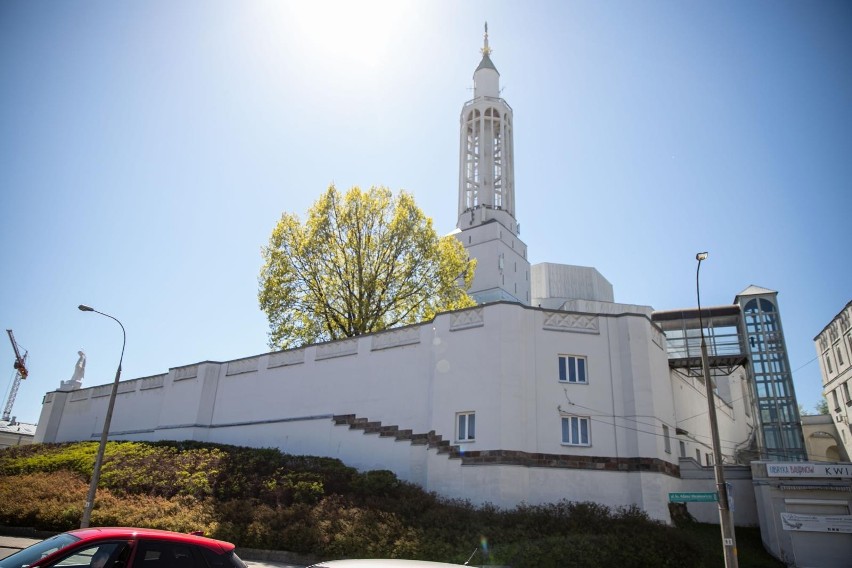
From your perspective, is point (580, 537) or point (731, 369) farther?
point (731, 369)

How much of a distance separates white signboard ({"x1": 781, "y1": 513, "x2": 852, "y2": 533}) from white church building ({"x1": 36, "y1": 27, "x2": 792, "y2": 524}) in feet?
13.5

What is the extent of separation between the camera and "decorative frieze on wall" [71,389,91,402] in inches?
→ 1830

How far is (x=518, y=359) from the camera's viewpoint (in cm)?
2353

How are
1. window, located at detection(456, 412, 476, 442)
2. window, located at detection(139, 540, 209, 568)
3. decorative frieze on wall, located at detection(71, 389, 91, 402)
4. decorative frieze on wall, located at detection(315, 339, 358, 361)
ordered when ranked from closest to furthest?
window, located at detection(139, 540, 209, 568) → window, located at detection(456, 412, 476, 442) → decorative frieze on wall, located at detection(315, 339, 358, 361) → decorative frieze on wall, located at detection(71, 389, 91, 402)

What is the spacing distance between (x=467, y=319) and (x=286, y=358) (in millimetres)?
12379

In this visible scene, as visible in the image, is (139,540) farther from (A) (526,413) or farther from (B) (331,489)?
(A) (526,413)

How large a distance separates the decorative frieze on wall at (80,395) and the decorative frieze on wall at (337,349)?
26920 mm

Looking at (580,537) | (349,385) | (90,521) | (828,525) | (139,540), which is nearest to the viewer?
Answer: (139,540)

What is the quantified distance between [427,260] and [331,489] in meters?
17.9

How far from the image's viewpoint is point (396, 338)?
27859 mm

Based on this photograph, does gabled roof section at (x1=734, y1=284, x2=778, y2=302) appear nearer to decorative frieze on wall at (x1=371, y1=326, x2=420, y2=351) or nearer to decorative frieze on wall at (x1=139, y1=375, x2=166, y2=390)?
decorative frieze on wall at (x1=371, y1=326, x2=420, y2=351)

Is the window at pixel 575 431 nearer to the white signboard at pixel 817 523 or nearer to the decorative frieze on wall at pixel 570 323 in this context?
the decorative frieze on wall at pixel 570 323

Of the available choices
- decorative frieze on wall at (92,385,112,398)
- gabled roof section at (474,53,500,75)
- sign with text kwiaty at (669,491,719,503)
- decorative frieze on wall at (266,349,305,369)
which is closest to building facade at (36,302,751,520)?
decorative frieze on wall at (266,349,305,369)

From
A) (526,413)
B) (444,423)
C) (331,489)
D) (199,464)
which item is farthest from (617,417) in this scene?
(199,464)
